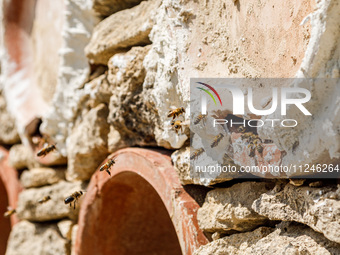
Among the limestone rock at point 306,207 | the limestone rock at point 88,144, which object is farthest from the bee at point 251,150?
the limestone rock at point 88,144

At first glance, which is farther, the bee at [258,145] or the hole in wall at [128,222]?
the hole in wall at [128,222]

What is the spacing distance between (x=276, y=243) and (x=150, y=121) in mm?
810

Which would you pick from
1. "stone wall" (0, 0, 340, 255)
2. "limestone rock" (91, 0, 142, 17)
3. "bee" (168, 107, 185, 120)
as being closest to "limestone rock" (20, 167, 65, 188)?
"stone wall" (0, 0, 340, 255)

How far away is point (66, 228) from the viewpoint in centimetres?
251

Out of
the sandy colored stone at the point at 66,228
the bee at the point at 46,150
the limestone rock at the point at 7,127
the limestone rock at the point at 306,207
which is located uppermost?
the limestone rock at the point at 7,127

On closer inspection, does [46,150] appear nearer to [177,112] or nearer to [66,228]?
[66,228]

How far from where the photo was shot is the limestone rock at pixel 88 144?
2.20 m

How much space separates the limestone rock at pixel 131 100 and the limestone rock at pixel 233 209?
A: 1.55 ft

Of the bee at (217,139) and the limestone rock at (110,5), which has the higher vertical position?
the limestone rock at (110,5)

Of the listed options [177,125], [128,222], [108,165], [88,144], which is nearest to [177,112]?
[177,125]

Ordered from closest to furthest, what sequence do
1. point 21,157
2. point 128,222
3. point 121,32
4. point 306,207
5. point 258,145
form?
point 306,207, point 258,145, point 121,32, point 128,222, point 21,157

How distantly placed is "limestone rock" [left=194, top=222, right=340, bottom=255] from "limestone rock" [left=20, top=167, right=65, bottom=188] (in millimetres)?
1417

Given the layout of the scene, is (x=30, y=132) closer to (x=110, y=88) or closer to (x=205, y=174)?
(x=110, y=88)

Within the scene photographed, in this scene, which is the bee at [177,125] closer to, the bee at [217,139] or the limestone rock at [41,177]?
the bee at [217,139]
